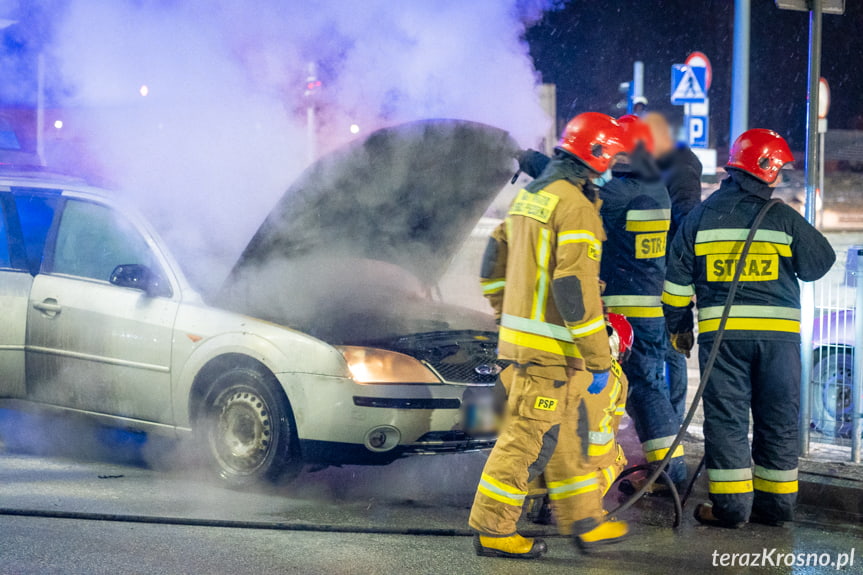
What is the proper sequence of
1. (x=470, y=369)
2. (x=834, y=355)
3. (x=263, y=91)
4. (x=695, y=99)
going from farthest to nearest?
(x=695, y=99) → (x=263, y=91) → (x=834, y=355) → (x=470, y=369)

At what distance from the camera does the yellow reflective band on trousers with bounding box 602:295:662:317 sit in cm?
563

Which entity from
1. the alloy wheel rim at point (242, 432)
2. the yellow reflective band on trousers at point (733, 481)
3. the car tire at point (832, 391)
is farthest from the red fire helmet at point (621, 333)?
the car tire at point (832, 391)

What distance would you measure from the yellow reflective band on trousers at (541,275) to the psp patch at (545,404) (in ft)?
1.12

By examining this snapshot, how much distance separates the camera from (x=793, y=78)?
108 feet

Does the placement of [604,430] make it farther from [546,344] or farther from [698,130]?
[698,130]

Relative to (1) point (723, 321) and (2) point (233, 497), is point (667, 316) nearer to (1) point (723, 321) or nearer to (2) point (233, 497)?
(1) point (723, 321)

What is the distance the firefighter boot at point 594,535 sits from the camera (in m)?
4.46

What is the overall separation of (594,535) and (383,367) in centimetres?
141

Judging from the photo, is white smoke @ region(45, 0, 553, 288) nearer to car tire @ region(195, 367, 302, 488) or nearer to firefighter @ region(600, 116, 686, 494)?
car tire @ region(195, 367, 302, 488)

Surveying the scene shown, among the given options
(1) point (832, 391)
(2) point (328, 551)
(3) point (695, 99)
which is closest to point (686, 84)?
(3) point (695, 99)

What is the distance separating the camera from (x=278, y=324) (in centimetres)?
545

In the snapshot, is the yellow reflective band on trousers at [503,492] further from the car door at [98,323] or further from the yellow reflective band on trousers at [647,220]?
the car door at [98,323]

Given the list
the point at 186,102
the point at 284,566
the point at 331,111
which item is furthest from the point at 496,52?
the point at 284,566

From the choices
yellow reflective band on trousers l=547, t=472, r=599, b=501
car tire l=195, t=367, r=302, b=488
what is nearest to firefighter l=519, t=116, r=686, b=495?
yellow reflective band on trousers l=547, t=472, r=599, b=501
